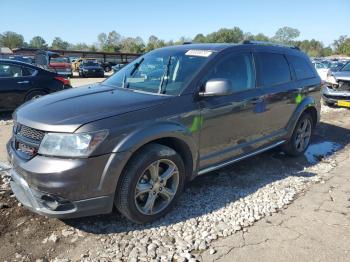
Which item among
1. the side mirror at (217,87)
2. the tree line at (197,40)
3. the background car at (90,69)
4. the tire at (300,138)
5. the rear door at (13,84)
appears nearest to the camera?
the side mirror at (217,87)

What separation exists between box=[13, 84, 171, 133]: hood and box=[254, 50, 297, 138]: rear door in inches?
67.3

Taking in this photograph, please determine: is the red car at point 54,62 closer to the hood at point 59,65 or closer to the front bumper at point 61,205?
the hood at point 59,65

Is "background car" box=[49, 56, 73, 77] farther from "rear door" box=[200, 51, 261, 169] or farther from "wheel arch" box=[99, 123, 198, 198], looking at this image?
"wheel arch" box=[99, 123, 198, 198]

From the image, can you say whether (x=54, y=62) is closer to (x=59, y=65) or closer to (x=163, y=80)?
(x=59, y=65)

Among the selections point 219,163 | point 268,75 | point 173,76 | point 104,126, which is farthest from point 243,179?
point 104,126

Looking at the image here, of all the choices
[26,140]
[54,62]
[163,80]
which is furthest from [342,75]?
[54,62]

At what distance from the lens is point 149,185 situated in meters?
3.64

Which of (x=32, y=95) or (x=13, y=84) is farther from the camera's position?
(x=32, y=95)

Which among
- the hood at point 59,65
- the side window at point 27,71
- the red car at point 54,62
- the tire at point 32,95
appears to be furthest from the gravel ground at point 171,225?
the hood at point 59,65

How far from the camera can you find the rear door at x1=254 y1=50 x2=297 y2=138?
4.92 meters

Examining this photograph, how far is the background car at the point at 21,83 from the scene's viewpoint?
8.98 metres

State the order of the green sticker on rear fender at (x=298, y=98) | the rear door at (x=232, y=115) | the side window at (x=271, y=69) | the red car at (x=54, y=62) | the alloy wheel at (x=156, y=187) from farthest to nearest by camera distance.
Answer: the red car at (x=54, y=62), the green sticker on rear fender at (x=298, y=98), the side window at (x=271, y=69), the rear door at (x=232, y=115), the alloy wheel at (x=156, y=187)

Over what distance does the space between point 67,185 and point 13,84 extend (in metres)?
6.91

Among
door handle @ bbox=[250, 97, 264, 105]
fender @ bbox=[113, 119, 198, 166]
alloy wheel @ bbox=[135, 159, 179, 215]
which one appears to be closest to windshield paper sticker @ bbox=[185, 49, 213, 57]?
door handle @ bbox=[250, 97, 264, 105]
